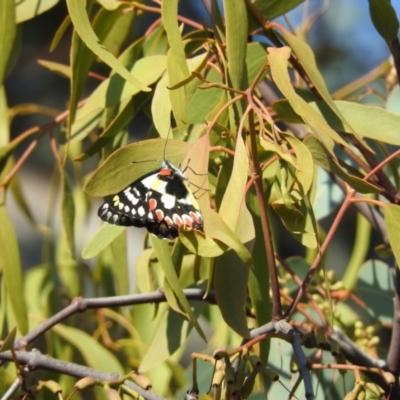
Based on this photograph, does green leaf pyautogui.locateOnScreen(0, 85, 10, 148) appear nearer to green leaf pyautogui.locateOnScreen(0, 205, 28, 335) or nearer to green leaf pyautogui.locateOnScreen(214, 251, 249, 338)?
green leaf pyautogui.locateOnScreen(0, 205, 28, 335)

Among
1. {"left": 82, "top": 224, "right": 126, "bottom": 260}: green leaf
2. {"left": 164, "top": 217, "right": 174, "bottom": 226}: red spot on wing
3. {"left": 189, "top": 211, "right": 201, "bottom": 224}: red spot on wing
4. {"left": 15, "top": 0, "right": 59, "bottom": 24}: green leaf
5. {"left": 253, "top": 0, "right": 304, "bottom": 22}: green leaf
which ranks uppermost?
{"left": 15, "top": 0, "right": 59, "bottom": 24}: green leaf

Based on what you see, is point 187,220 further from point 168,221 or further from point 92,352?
point 92,352

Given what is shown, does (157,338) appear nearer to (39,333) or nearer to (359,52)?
(39,333)

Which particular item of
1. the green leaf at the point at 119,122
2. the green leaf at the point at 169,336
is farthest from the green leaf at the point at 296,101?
the green leaf at the point at 169,336

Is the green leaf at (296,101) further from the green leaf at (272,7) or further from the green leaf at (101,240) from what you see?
the green leaf at (101,240)

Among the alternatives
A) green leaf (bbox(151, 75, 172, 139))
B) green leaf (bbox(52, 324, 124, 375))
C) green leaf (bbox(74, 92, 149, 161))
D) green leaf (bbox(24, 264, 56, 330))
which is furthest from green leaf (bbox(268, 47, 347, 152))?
green leaf (bbox(24, 264, 56, 330))

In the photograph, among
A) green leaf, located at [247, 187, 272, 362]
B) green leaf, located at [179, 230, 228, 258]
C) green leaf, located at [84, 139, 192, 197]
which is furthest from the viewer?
green leaf, located at [247, 187, 272, 362]

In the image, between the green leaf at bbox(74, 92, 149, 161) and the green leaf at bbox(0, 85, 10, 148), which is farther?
the green leaf at bbox(0, 85, 10, 148)
